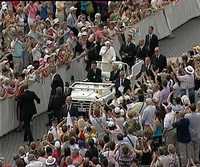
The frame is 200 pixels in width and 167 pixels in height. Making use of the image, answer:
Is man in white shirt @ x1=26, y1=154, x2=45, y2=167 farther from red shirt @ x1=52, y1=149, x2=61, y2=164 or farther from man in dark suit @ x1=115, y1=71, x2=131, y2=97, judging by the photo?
man in dark suit @ x1=115, y1=71, x2=131, y2=97

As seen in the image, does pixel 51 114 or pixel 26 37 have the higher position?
pixel 26 37

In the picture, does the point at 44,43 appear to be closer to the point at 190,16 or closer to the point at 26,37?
the point at 26,37

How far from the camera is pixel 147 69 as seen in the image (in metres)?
21.9

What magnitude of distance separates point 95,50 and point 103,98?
339 centimetres

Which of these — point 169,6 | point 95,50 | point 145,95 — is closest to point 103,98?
point 145,95

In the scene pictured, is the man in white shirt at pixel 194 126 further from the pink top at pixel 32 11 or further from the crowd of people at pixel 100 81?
the pink top at pixel 32 11

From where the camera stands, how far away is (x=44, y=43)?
24.7 metres

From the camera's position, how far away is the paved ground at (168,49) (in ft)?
68.0

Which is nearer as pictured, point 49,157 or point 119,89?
point 49,157

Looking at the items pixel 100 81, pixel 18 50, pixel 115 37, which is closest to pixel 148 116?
pixel 100 81

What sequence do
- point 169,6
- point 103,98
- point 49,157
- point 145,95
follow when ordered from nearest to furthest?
point 49,157 < point 145,95 < point 103,98 < point 169,6

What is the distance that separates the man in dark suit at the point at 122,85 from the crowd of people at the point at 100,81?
0.09 ft

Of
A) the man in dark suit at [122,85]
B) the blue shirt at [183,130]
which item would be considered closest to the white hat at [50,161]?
the blue shirt at [183,130]

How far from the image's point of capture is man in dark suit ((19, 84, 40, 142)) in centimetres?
2073
